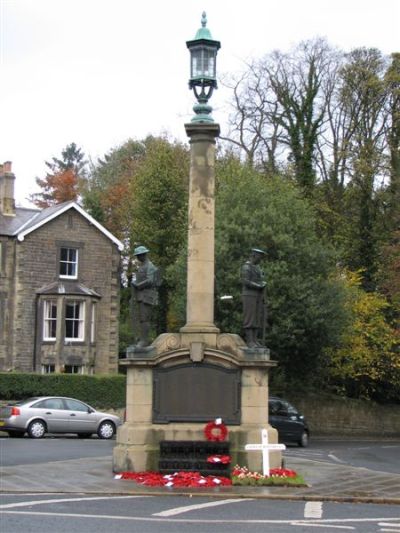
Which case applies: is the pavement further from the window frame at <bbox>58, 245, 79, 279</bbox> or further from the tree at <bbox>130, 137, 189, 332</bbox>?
the tree at <bbox>130, 137, 189, 332</bbox>

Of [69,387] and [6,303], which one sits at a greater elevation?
[6,303]

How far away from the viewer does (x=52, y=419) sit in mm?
30500

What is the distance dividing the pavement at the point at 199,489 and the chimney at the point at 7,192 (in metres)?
27.8

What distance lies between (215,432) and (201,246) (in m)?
3.53

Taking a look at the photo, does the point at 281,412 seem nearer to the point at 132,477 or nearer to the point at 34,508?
the point at 132,477

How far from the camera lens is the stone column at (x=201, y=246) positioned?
1723cm

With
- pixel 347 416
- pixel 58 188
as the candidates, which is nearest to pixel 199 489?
pixel 347 416

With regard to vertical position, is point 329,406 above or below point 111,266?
below

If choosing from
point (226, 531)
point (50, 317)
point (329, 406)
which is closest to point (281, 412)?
point (329, 406)

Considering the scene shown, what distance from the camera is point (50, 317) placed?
43.6 metres

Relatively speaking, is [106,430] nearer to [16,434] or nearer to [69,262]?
[16,434]

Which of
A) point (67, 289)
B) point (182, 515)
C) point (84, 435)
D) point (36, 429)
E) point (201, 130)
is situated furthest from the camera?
point (67, 289)

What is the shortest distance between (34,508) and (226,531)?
3.03 meters

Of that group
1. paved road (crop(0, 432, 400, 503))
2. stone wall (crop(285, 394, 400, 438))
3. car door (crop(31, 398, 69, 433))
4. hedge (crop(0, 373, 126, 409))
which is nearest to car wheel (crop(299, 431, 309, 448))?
car door (crop(31, 398, 69, 433))
